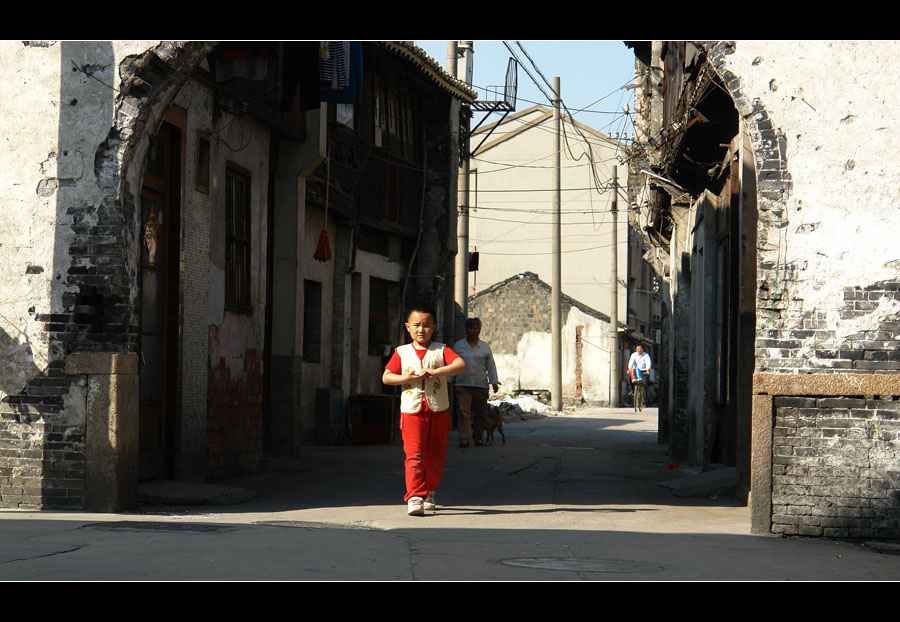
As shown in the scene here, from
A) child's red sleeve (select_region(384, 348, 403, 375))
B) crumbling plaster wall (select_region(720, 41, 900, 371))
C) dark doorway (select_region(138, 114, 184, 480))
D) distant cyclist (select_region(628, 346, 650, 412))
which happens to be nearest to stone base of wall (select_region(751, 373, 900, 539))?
crumbling plaster wall (select_region(720, 41, 900, 371))

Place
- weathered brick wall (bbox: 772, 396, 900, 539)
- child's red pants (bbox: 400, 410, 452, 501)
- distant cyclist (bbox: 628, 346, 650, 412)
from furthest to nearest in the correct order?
1. distant cyclist (bbox: 628, 346, 650, 412)
2. child's red pants (bbox: 400, 410, 452, 501)
3. weathered brick wall (bbox: 772, 396, 900, 539)

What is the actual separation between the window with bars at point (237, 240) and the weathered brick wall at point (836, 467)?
6.85m

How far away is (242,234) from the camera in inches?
517

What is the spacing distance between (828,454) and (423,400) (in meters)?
3.19

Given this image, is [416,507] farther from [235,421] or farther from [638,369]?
[638,369]

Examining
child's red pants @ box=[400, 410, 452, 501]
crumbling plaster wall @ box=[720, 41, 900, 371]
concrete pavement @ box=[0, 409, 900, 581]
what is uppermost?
crumbling plaster wall @ box=[720, 41, 900, 371]

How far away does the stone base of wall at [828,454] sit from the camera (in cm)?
766

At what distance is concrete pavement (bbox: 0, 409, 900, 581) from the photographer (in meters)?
5.76

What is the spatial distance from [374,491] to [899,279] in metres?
5.43

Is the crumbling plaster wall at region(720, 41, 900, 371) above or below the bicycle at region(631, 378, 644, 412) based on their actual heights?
above

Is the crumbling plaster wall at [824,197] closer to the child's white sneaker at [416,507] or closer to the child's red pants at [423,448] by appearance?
the child's red pants at [423,448]

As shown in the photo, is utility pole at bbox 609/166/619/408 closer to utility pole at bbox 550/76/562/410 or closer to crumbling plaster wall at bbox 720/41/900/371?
utility pole at bbox 550/76/562/410

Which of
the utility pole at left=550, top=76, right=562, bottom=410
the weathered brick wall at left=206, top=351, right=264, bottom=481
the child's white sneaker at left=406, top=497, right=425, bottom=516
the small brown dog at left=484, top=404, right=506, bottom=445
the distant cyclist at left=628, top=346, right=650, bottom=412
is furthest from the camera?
the distant cyclist at left=628, top=346, right=650, bottom=412
